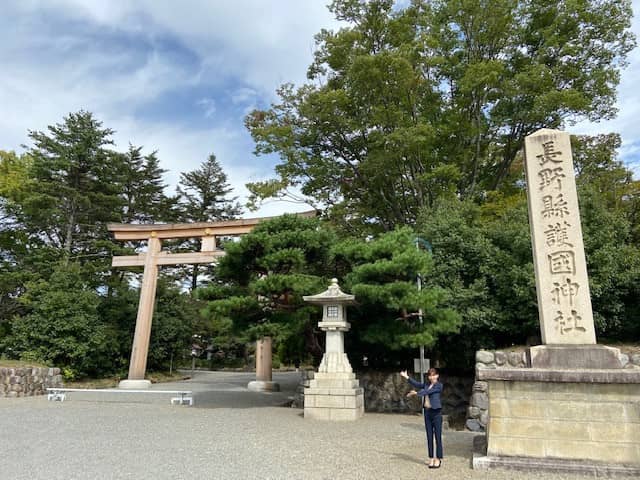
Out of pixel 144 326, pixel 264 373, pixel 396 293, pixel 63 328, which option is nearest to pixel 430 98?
pixel 396 293

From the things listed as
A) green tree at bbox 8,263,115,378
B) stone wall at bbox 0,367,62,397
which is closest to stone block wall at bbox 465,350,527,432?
stone wall at bbox 0,367,62,397

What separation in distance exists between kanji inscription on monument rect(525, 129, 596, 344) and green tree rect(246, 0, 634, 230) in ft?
23.3

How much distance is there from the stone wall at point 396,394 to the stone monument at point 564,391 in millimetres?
5593

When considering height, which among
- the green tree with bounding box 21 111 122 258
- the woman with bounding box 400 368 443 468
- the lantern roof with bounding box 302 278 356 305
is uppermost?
the green tree with bounding box 21 111 122 258

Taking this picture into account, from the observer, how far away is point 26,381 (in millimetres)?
12539

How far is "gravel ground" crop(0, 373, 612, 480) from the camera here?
4488 mm

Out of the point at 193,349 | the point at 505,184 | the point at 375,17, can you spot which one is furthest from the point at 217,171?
the point at 505,184

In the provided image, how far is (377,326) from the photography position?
31.1ft

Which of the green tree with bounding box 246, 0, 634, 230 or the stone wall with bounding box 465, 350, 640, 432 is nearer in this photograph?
the stone wall with bounding box 465, 350, 640, 432

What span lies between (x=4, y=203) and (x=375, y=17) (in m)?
18.4

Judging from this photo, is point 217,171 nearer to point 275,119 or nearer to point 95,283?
point 95,283

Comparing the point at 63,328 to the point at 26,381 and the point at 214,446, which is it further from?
the point at 214,446

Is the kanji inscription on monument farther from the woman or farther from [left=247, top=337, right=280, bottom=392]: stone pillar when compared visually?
[left=247, top=337, right=280, bottom=392]: stone pillar

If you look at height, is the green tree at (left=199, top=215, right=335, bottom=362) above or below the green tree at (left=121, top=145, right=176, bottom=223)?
below
